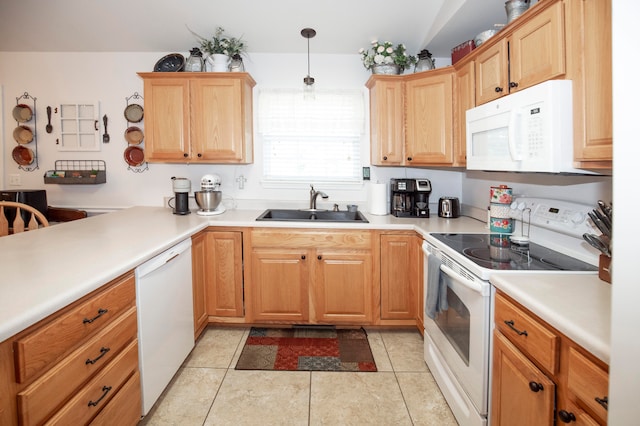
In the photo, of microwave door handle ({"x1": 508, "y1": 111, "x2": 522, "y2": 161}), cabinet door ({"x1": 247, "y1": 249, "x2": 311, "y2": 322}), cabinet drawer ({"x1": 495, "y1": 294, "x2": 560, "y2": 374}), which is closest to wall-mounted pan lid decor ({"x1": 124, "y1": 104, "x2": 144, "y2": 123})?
cabinet door ({"x1": 247, "y1": 249, "x2": 311, "y2": 322})

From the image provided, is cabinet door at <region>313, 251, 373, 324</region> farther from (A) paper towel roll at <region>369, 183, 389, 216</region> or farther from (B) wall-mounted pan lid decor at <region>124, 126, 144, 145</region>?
(B) wall-mounted pan lid decor at <region>124, 126, 144, 145</region>

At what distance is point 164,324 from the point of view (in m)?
1.95

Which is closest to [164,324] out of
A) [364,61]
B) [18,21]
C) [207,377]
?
[207,377]

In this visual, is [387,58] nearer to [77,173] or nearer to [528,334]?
[528,334]

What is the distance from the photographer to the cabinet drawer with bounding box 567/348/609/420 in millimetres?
915

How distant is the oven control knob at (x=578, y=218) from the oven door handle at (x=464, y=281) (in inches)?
24.5

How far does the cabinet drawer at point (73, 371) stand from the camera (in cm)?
103

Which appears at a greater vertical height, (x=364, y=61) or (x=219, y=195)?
(x=364, y=61)

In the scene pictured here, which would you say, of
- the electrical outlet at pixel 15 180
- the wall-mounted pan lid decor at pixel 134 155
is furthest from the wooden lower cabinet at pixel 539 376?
the electrical outlet at pixel 15 180

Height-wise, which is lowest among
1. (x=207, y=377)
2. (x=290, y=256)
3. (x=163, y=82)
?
(x=207, y=377)

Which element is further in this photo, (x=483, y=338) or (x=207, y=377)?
(x=207, y=377)

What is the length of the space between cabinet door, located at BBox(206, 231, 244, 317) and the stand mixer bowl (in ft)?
1.01

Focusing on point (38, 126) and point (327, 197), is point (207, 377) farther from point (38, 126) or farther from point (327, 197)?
point (38, 126)

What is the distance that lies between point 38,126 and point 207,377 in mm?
2898
